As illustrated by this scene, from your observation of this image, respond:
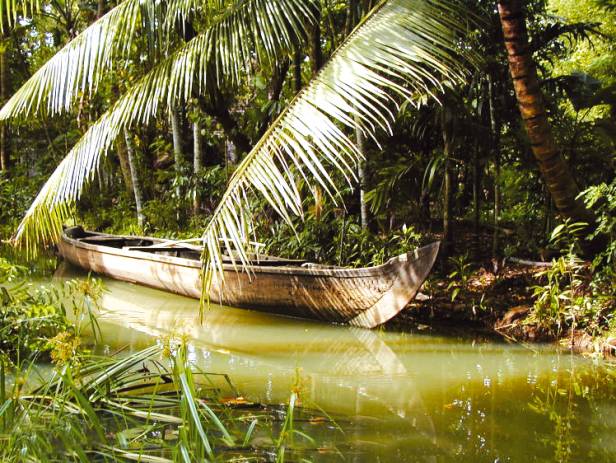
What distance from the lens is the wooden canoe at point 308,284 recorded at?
5105 millimetres

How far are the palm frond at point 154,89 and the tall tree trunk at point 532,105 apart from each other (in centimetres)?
140

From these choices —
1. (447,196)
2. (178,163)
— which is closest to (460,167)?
(447,196)

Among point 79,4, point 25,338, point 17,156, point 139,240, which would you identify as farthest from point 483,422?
point 17,156

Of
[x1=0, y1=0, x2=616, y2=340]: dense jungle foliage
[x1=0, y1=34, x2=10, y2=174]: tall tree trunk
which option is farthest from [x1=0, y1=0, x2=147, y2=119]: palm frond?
[x1=0, y1=34, x2=10, y2=174]: tall tree trunk

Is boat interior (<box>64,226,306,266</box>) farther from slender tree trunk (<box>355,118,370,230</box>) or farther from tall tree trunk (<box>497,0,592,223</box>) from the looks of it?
tall tree trunk (<box>497,0,592,223</box>)

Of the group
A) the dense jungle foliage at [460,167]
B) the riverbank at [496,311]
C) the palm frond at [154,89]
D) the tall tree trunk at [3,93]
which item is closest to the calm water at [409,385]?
the riverbank at [496,311]

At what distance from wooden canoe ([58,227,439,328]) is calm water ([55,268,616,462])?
151mm

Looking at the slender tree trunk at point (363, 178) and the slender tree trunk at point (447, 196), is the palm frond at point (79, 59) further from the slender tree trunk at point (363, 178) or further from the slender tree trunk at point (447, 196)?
the slender tree trunk at point (447, 196)

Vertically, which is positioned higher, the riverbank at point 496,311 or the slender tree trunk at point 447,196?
the slender tree trunk at point 447,196

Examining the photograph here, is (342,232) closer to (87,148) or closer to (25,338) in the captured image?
(87,148)

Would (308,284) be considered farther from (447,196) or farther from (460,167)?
(460,167)

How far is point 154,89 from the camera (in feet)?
16.5

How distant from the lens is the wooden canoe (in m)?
5.11

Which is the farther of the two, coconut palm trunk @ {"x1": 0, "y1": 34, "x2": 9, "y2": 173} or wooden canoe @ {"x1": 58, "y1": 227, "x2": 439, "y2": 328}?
coconut palm trunk @ {"x1": 0, "y1": 34, "x2": 9, "y2": 173}
